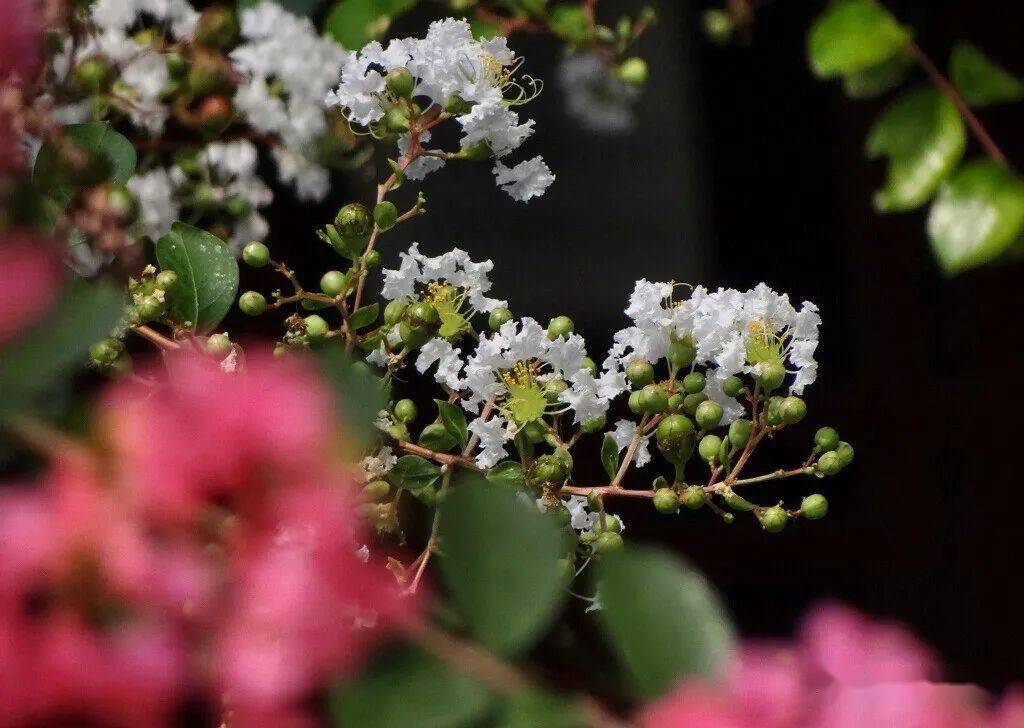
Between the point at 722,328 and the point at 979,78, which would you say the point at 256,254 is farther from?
the point at 979,78

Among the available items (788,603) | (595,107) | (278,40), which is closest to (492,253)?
(595,107)

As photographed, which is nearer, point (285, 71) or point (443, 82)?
point (443, 82)

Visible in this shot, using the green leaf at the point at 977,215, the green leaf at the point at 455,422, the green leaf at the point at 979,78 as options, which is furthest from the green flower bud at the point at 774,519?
the green leaf at the point at 979,78

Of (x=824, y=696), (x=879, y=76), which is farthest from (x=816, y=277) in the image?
(x=824, y=696)

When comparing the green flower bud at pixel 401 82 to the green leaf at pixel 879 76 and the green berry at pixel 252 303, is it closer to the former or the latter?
the green berry at pixel 252 303

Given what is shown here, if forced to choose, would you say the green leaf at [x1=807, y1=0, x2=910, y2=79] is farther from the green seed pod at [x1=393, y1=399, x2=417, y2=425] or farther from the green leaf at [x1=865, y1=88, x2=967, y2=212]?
the green seed pod at [x1=393, y1=399, x2=417, y2=425]

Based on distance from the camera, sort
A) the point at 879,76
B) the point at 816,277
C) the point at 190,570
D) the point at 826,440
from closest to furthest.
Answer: the point at 190,570, the point at 826,440, the point at 879,76, the point at 816,277

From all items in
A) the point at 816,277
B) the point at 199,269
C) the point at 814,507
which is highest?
the point at 199,269

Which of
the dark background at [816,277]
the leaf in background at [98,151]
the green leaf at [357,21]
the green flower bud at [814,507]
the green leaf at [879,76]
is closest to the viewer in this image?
the leaf in background at [98,151]
